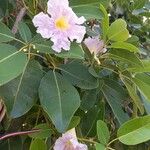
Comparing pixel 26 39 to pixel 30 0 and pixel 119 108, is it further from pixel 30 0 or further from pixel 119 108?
pixel 119 108

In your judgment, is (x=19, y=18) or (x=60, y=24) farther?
(x=19, y=18)

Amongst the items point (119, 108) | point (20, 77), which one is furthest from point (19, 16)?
point (119, 108)

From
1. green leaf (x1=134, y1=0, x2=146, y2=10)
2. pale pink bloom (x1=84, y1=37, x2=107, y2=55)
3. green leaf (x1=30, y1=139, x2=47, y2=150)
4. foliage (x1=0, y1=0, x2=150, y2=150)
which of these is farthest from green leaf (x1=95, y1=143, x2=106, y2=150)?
green leaf (x1=134, y1=0, x2=146, y2=10)

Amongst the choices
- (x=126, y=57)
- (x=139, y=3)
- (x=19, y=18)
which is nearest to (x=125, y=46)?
(x=126, y=57)

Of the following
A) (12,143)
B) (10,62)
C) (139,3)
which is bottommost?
(12,143)

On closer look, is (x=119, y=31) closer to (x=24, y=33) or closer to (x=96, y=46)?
(x=96, y=46)

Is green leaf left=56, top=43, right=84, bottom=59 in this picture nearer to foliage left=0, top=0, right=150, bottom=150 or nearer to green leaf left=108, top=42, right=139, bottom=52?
foliage left=0, top=0, right=150, bottom=150
